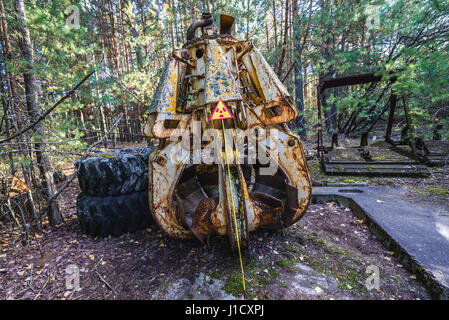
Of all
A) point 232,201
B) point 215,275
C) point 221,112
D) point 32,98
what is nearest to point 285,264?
point 215,275

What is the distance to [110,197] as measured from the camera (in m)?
2.58

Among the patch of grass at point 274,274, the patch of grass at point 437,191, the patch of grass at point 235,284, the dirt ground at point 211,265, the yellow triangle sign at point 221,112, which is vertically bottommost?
the dirt ground at point 211,265

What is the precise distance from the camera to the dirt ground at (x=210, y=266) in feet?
5.01

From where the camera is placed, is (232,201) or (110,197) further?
(110,197)

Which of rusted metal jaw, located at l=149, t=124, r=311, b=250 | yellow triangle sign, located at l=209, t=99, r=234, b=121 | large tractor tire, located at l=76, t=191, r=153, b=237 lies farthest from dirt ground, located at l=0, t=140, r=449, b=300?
Result: yellow triangle sign, located at l=209, t=99, r=234, b=121

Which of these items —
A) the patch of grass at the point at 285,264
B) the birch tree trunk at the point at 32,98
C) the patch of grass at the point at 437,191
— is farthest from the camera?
the patch of grass at the point at 437,191

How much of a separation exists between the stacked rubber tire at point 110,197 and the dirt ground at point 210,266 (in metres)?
0.17

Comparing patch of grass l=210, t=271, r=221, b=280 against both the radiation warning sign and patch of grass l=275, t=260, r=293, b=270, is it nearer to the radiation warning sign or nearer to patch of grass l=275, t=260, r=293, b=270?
patch of grass l=275, t=260, r=293, b=270

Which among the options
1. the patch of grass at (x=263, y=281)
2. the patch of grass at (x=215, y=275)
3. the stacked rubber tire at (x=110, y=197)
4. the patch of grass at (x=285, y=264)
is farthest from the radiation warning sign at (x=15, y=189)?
the patch of grass at (x=285, y=264)

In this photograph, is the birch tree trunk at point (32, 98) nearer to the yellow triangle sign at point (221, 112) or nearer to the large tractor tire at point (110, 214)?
the large tractor tire at point (110, 214)

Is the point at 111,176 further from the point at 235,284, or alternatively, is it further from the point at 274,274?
the point at 274,274

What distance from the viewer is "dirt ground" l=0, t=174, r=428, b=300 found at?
1527mm

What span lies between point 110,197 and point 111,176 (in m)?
0.29
